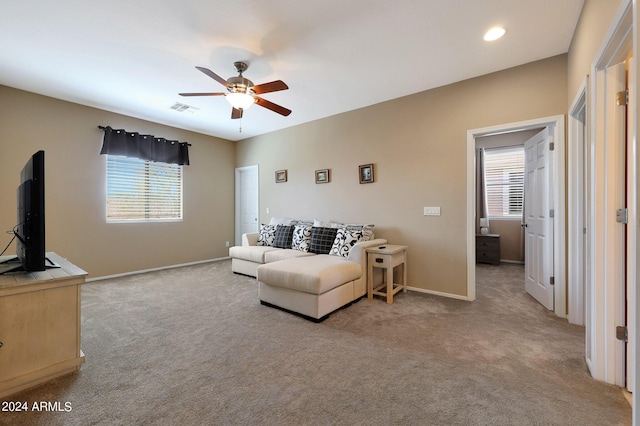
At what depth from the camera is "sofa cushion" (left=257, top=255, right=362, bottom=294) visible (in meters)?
2.59

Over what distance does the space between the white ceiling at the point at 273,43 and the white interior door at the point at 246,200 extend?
7.84 feet

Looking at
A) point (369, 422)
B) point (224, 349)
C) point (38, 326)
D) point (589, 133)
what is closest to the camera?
point (369, 422)

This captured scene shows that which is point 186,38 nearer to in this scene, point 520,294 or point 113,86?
point 113,86

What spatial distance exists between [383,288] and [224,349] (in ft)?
7.20

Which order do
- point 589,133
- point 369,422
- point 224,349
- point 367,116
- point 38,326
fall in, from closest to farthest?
point 369,422
point 38,326
point 589,133
point 224,349
point 367,116

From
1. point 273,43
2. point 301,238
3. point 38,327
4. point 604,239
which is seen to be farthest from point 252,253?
point 604,239

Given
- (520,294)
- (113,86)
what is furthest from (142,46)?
(520,294)

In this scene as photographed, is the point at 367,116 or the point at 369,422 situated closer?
the point at 369,422

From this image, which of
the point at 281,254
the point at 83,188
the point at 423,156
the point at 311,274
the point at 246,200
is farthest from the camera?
the point at 246,200

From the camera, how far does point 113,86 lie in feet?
11.1

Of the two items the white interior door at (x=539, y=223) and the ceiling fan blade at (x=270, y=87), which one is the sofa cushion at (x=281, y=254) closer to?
the ceiling fan blade at (x=270, y=87)

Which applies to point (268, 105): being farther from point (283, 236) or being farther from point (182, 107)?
point (283, 236)

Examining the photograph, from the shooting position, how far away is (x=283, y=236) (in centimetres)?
432

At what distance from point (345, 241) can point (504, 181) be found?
410 centimetres
